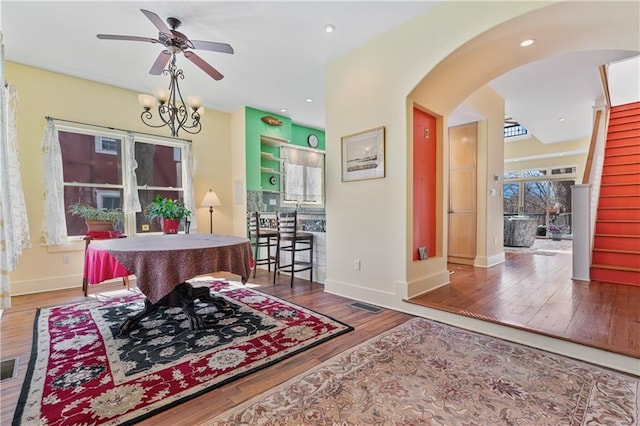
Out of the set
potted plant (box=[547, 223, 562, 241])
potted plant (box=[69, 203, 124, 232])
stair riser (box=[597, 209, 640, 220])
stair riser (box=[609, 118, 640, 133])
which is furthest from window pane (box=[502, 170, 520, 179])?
potted plant (box=[69, 203, 124, 232])

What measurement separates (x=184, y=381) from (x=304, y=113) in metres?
5.02

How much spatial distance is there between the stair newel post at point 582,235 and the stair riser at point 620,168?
1.56 meters

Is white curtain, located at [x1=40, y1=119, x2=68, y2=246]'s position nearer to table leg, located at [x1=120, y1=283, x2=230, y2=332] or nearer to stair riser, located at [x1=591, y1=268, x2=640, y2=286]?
table leg, located at [x1=120, y1=283, x2=230, y2=332]

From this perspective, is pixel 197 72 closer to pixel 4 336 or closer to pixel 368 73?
pixel 368 73

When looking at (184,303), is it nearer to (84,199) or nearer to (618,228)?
(84,199)

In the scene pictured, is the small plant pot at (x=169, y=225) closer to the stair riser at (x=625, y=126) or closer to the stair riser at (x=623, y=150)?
the stair riser at (x=623, y=150)

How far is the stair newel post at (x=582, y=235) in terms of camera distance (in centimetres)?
352

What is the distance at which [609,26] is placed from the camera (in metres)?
2.25

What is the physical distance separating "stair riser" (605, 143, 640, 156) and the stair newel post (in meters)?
2.01

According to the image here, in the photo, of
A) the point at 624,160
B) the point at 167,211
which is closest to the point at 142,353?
the point at 167,211

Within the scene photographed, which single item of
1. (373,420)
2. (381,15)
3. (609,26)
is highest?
(381,15)

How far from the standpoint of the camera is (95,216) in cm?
378

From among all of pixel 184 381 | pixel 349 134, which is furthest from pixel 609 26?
pixel 184 381

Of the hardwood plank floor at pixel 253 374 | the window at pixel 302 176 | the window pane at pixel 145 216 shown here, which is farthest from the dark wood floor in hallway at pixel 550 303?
the window pane at pixel 145 216
